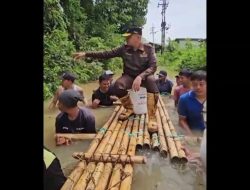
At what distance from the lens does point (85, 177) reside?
5.28ft

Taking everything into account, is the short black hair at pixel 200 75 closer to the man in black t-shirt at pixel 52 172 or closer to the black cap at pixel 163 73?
the black cap at pixel 163 73

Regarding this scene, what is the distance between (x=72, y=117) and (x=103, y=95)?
0.17m

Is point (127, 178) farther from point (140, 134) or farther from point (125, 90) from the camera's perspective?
point (125, 90)

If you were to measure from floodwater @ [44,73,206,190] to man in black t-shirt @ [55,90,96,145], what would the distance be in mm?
25

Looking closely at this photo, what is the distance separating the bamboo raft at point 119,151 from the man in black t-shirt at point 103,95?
0.05 m

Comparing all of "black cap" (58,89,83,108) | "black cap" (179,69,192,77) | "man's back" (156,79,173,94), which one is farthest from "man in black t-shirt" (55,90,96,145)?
"black cap" (179,69,192,77)

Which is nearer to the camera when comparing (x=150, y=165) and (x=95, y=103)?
(x=150, y=165)

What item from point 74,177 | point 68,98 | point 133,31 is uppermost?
point 133,31

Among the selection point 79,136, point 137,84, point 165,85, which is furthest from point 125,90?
point 79,136

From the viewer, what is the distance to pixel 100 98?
1.73 m
